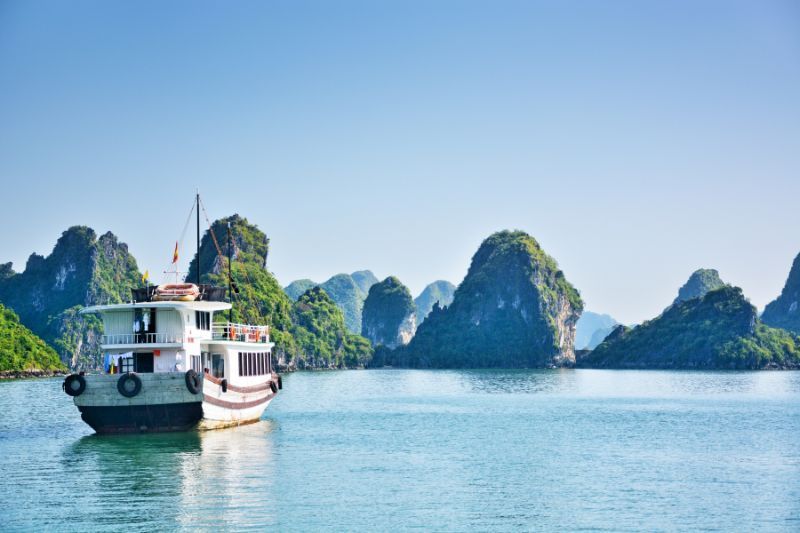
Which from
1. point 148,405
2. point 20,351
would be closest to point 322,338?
point 20,351

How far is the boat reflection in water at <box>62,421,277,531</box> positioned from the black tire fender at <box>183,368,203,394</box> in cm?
191

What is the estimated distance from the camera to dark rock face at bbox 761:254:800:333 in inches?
7485

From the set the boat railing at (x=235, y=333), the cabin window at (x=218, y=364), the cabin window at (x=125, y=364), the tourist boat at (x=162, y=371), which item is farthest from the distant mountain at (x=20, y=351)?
the cabin window at (x=125, y=364)

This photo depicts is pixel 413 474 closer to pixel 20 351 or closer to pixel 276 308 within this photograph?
pixel 20 351

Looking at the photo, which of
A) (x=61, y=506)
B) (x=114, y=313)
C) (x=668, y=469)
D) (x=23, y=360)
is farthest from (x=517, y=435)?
(x=23, y=360)

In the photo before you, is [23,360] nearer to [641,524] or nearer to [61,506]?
[61,506]

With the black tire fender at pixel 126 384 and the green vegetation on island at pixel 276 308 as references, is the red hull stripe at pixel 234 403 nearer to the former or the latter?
the black tire fender at pixel 126 384

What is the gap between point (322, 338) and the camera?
549 feet

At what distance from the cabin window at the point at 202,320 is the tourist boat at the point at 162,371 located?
4 cm

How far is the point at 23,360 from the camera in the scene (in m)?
106

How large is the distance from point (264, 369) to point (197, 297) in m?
9.18

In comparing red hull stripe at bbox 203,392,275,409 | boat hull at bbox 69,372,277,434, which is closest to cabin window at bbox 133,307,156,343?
boat hull at bbox 69,372,277,434

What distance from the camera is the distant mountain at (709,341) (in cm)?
14888

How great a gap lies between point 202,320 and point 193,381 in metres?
4.44
